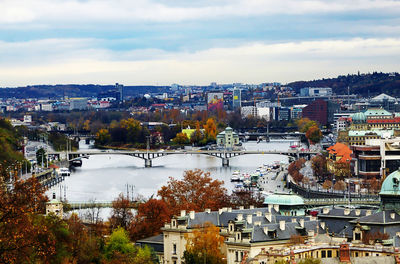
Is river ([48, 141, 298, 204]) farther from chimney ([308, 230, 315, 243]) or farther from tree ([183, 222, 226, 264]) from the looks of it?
chimney ([308, 230, 315, 243])

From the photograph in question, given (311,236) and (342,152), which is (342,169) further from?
(311,236)

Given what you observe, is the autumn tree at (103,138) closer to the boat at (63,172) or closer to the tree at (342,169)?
the boat at (63,172)

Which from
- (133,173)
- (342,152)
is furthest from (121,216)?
(133,173)

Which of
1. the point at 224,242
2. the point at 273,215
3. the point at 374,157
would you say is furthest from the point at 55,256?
the point at 374,157

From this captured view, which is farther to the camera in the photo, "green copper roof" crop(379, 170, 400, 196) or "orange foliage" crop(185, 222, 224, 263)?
"green copper roof" crop(379, 170, 400, 196)

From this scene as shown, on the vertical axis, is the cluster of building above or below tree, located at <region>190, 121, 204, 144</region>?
above

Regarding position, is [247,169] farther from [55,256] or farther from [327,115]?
[327,115]

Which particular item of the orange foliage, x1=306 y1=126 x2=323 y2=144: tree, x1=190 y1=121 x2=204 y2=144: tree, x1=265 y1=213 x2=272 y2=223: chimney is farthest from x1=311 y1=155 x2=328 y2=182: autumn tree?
x1=190 y1=121 x2=204 y2=144: tree
